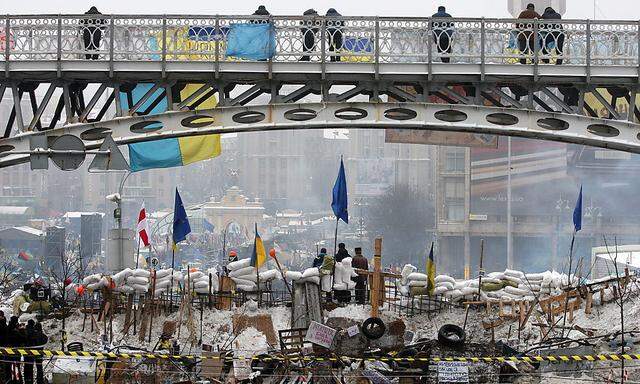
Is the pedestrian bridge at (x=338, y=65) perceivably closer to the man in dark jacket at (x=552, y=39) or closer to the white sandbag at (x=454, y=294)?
the man in dark jacket at (x=552, y=39)

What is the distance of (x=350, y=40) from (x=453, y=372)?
807 cm

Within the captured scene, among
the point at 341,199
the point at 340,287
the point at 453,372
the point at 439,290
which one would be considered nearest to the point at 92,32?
the point at 341,199

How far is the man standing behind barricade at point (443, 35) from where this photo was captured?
2558 centimetres

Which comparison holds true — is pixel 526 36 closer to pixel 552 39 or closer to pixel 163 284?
pixel 552 39

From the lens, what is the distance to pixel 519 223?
105m

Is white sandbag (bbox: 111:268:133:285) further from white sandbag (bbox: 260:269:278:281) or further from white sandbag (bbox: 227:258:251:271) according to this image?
white sandbag (bbox: 260:269:278:281)

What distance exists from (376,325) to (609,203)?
84156 mm

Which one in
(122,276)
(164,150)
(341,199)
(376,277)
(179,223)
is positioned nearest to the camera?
(376,277)

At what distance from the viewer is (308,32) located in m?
26.0

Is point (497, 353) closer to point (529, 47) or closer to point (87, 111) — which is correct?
point (529, 47)

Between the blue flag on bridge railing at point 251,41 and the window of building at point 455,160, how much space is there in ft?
277

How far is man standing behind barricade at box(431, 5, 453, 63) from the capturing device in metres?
25.6

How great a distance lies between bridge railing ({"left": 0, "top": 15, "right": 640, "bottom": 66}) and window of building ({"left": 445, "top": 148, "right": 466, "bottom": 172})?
275 feet

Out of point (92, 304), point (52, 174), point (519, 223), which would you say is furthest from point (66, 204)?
point (92, 304)
